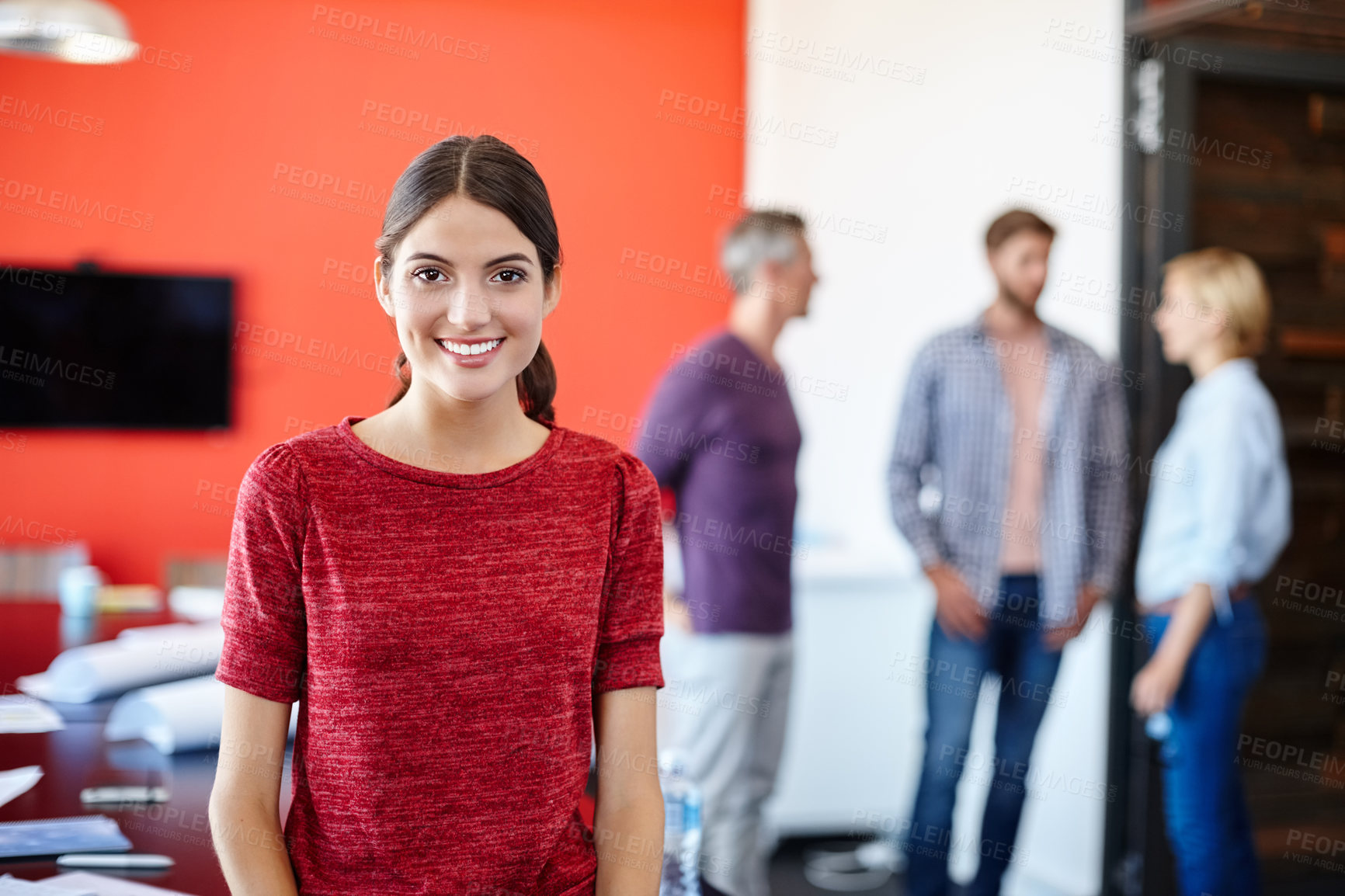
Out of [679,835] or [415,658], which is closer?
[415,658]

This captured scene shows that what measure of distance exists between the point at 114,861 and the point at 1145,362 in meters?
2.65

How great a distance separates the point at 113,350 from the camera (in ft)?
14.6

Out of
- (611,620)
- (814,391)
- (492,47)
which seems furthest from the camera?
(492,47)

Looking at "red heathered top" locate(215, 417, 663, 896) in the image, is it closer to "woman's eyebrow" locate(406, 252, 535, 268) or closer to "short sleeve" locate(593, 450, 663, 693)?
"short sleeve" locate(593, 450, 663, 693)

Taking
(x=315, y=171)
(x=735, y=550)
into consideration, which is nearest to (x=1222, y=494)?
(x=735, y=550)

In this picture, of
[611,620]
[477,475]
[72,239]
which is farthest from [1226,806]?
[72,239]

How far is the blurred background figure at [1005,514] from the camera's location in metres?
2.77

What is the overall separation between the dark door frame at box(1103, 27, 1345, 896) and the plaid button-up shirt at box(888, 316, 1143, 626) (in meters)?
0.22

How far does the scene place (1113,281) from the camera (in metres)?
3.12

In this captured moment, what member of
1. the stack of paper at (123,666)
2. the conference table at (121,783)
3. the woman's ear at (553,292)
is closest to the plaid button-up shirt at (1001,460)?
the stack of paper at (123,666)

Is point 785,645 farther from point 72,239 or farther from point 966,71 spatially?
point 72,239

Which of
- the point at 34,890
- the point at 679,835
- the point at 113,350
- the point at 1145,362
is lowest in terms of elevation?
the point at 679,835

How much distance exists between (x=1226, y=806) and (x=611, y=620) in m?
2.01

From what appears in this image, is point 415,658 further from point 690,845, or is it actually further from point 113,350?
point 113,350
